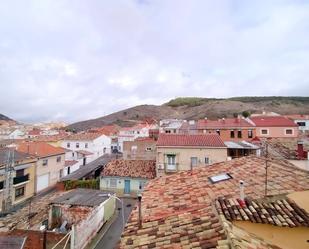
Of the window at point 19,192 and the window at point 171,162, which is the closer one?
the window at point 19,192

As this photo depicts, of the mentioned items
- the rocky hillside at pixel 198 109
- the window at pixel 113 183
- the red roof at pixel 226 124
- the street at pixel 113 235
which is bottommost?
the street at pixel 113 235

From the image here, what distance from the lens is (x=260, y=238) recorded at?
638 cm

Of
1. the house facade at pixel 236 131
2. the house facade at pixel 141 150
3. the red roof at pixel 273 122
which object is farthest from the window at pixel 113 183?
the red roof at pixel 273 122

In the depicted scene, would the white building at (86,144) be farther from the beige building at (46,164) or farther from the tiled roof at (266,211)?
the tiled roof at (266,211)

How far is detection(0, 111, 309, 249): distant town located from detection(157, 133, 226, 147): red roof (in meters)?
0.12

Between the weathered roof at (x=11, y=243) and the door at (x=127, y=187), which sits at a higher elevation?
the weathered roof at (x=11, y=243)

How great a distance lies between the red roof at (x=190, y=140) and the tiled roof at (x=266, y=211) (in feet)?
70.1

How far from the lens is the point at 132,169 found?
32031mm

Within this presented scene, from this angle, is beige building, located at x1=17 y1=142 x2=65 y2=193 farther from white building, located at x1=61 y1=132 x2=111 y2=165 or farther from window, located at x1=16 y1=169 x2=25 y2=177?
white building, located at x1=61 y1=132 x2=111 y2=165

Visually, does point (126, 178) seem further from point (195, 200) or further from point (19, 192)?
point (195, 200)

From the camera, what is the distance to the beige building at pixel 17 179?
2586cm

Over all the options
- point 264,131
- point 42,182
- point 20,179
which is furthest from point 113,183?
point 264,131

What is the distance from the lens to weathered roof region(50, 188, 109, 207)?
793 inches

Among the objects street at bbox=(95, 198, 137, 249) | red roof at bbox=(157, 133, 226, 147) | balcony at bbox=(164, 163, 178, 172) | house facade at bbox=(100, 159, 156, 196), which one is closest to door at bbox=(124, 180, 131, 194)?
house facade at bbox=(100, 159, 156, 196)
